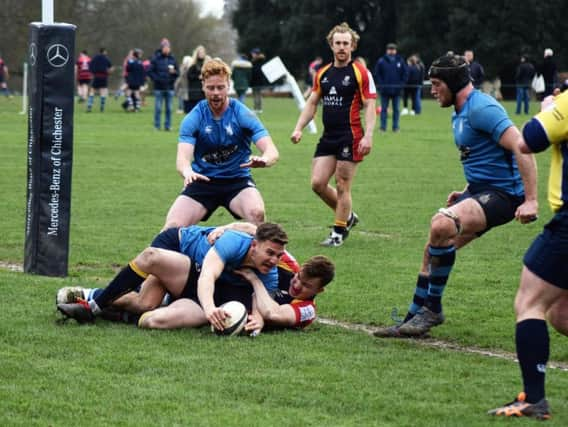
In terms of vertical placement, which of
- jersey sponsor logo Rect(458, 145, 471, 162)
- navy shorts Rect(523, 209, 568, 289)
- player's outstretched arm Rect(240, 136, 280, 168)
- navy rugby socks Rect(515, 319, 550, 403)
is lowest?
navy rugby socks Rect(515, 319, 550, 403)

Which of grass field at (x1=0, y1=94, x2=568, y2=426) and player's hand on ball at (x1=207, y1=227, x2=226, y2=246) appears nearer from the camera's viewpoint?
grass field at (x1=0, y1=94, x2=568, y2=426)

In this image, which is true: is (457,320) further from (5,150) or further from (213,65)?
(5,150)

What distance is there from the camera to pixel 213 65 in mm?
9203

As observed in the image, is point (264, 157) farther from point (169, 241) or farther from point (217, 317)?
point (217, 317)

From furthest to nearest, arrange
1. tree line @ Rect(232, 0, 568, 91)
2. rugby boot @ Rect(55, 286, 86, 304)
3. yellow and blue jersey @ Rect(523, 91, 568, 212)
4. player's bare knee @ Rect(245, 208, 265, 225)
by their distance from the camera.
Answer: tree line @ Rect(232, 0, 568, 91) < player's bare knee @ Rect(245, 208, 265, 225) < rugby boot @ Rect(55, 286, 86, 304) < yellow and blue jersey @ Rect(523, 91, 568, 212)

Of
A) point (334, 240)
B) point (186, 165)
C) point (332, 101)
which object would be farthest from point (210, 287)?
point (332, 101)

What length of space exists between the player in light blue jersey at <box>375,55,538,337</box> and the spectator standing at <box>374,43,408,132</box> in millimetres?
22977

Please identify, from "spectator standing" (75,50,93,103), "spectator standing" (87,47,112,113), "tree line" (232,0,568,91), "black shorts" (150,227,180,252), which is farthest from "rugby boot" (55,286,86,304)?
"tree line" (232,0,568,91)

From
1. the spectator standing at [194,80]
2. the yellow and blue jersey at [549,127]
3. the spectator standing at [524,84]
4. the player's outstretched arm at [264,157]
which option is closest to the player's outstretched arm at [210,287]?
the player's outstretched arm at [264,157]

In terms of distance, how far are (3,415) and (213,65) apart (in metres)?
4.21

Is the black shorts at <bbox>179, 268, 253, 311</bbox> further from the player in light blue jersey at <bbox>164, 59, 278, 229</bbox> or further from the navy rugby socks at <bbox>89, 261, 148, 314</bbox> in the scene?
the player in light blue jersey at <bbox>164, 59, 278, 229</bbox>

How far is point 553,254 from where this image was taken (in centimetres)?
573

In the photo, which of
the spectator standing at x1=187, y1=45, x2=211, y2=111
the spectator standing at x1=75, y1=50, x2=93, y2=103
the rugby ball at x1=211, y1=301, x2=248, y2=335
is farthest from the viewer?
the spectator standing at x1=75, y1=50, x2=93, y2=103

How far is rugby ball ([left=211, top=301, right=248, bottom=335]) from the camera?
7.67 meters
